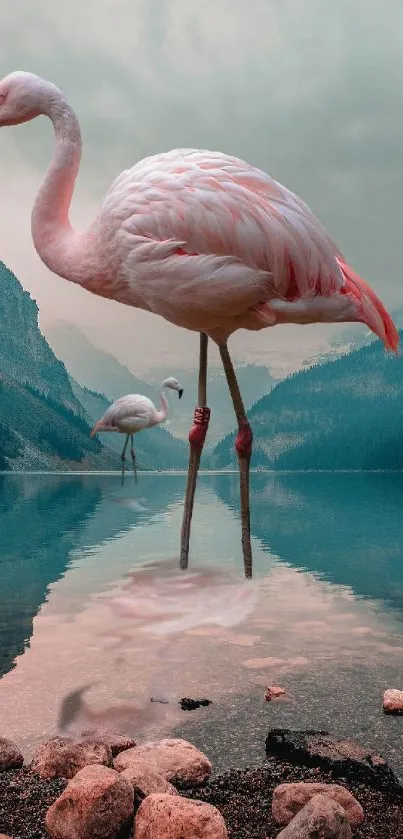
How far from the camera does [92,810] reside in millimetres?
3232

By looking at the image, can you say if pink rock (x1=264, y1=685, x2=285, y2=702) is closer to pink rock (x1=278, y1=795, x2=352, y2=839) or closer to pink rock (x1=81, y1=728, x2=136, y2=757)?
pink rock (x1=81, y1=728, x2=136, y2=757)

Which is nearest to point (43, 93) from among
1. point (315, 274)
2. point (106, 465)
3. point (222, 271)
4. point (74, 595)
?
point (222, 271)

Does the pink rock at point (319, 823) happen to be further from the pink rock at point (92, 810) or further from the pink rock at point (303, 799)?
the pink rock at point (92, 810)

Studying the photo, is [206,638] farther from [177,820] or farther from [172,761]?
[177,820]

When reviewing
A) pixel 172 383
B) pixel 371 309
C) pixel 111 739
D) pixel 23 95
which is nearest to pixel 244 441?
pixel 371 309

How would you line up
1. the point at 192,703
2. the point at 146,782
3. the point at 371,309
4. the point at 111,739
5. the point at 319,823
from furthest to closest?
the point at 371,309 < the point at 192,703 < the point at 111,739 < the point at 146,782 < the point at 319,823

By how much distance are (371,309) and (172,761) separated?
490 centimetres

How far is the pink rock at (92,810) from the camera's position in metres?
3.22

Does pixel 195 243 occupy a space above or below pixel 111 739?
above

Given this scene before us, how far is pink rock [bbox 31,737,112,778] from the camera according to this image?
374 cm

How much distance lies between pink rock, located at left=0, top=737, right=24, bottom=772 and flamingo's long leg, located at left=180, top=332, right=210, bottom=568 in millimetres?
4425

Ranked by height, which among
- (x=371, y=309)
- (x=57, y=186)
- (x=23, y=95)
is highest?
(x=23, y=95)

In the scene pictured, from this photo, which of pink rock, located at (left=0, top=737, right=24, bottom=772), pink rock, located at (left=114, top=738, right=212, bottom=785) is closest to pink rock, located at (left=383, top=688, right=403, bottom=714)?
pink rock, located at (left=114, top=738, right=212, bottom=785)

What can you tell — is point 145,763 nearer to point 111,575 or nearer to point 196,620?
point 196,620
